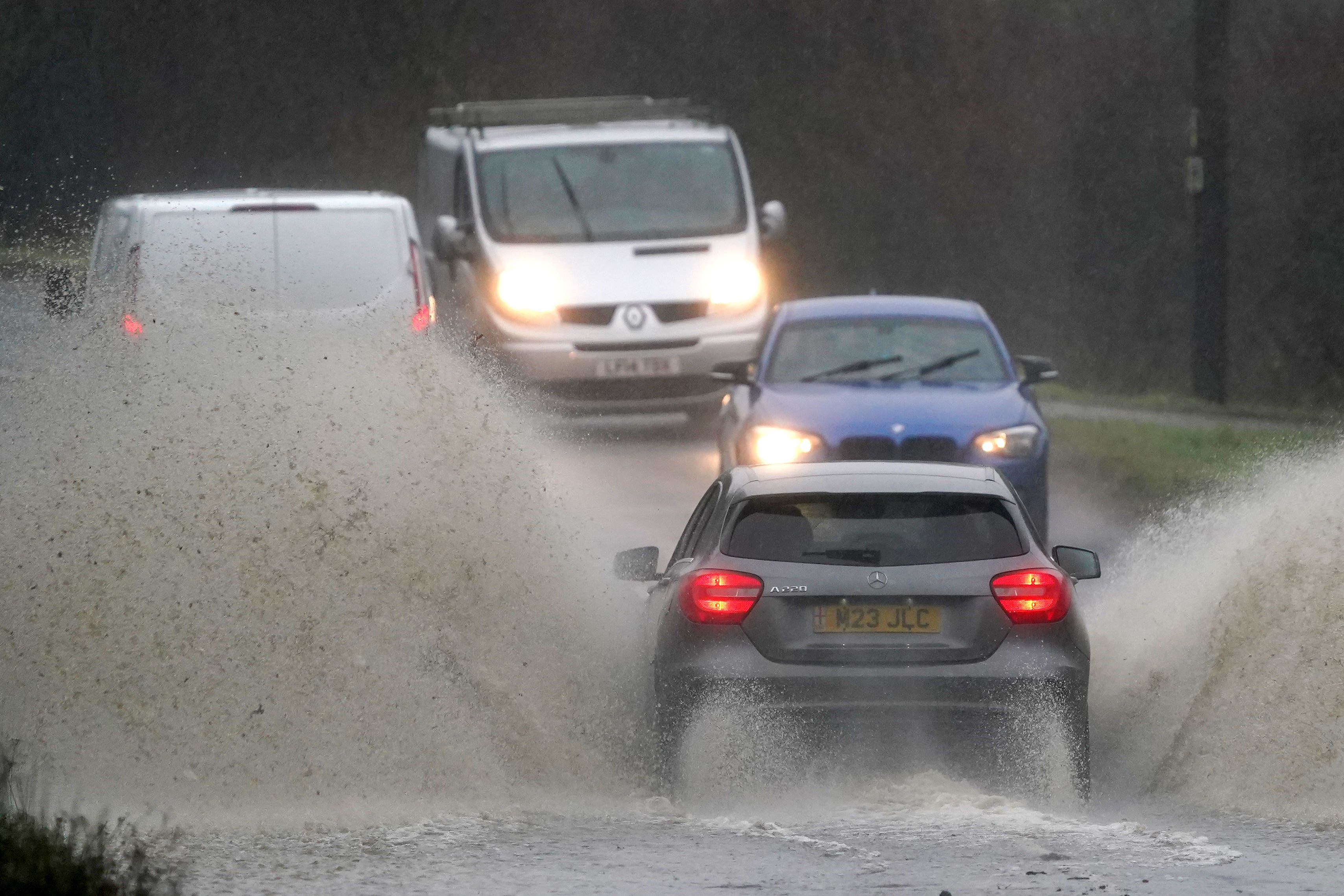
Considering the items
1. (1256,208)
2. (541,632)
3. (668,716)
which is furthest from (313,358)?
(1256,208)

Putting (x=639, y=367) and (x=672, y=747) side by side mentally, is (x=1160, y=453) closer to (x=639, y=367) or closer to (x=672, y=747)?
(x=639, y=367)

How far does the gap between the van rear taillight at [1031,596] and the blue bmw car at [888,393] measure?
5.11m

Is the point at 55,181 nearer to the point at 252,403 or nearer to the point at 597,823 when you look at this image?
the point at 252,403

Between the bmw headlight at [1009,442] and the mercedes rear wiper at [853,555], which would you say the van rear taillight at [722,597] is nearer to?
the mercedes rear wiper at [853,555]

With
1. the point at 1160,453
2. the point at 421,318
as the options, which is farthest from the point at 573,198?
the point at 421,318

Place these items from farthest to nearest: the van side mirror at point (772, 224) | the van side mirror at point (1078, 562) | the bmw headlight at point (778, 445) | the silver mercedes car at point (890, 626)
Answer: the van side mirror at point (772, 224) → the bmw headlight at point (778, 445) → the van side mirror at point (1078, 562) → the silver mercedes car at point (890, 626)

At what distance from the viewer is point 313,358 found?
11.6 metres

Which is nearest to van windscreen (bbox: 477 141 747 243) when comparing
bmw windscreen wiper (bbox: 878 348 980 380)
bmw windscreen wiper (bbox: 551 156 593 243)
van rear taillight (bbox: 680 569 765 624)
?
bmw windscreen wiper (bbox: 551 156 593 243)

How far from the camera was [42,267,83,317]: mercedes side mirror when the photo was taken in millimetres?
12562

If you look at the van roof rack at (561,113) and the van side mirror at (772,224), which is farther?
the van roof rack at (561,113)

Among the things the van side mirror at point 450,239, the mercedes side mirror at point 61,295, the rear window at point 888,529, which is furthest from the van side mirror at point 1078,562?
the van side mirror at point 450,239

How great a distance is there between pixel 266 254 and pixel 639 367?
577cm

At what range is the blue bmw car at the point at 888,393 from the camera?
1334 centimetres

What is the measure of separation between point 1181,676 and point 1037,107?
68.3 feet
